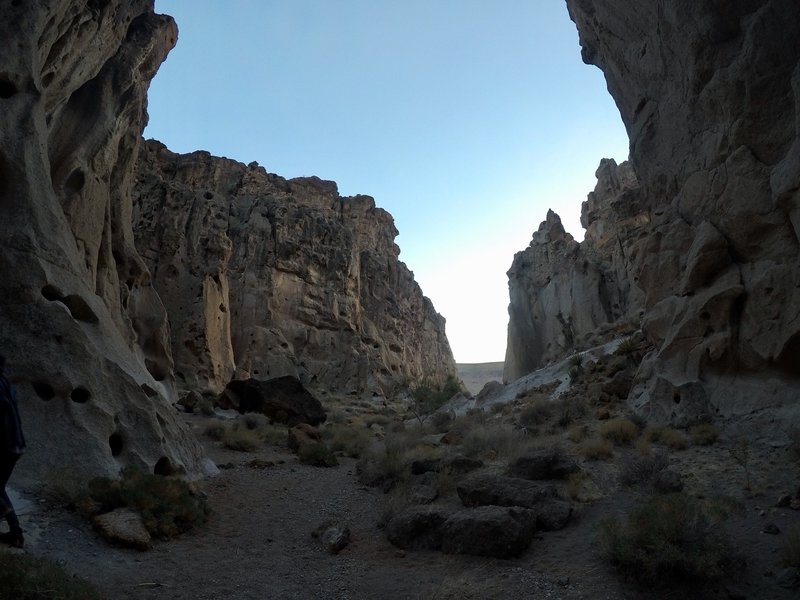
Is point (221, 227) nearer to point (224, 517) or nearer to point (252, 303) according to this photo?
point (252, 303)

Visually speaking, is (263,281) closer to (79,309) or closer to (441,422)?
(441,422)

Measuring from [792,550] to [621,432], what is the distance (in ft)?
21.7

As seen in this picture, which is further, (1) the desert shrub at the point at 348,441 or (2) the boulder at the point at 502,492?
(1) the desert shrub at the point at 348,441

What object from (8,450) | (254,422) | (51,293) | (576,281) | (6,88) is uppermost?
(576,281)

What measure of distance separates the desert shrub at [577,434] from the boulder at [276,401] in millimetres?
12056

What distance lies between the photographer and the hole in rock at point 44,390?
8039 millimetres

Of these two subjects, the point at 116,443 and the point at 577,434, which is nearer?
the point at 116,443

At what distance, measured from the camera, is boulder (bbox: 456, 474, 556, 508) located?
7.42 meters

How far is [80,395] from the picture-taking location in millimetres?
8523

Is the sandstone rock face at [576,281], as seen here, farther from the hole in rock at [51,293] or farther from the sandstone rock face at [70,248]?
the hole in rock at [51,293]

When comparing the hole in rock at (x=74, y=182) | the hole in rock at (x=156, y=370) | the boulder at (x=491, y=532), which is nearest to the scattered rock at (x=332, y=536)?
the boulder at (x=491, y=532)

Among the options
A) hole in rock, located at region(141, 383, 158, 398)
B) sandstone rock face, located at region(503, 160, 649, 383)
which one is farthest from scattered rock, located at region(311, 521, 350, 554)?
sandstone rock face, located at region(503, 160, 649, 383)

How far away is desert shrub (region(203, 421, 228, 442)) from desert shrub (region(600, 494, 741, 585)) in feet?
42.1

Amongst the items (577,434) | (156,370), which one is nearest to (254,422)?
(156,370)
